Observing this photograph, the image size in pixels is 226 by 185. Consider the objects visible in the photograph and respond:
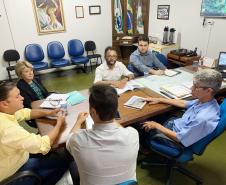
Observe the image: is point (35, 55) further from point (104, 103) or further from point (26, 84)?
point (104, 103)

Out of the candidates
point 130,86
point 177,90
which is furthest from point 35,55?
point 177,90

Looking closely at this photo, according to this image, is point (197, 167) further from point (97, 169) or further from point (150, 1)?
point (150, 1)

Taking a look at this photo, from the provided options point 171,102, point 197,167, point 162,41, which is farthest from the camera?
point 162,41

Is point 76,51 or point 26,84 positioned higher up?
point 26,84

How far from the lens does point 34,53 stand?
467cm

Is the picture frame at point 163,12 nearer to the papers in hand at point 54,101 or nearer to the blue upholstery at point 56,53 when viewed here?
the blue upholstery at point 56,53

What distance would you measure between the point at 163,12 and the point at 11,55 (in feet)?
12.1

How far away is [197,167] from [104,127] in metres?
1.61

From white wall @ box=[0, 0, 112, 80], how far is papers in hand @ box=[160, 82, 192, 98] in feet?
11.6

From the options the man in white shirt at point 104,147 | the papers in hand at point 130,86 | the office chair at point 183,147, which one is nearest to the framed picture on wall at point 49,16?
the papers in hand at point 130,86

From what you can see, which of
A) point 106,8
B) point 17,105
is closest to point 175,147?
point 17,105

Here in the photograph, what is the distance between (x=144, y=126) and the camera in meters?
1.83

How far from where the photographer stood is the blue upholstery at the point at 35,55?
15.2ft

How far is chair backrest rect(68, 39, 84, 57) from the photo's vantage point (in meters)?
5.11
